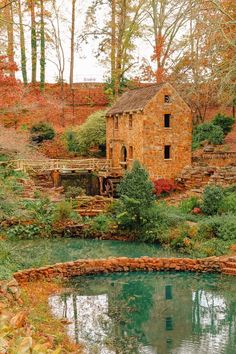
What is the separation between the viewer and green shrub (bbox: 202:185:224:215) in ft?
70.7

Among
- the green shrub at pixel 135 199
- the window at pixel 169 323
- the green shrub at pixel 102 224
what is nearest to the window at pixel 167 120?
the green shrub at pixel 135 199

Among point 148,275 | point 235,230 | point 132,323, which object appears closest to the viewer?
point 132,323

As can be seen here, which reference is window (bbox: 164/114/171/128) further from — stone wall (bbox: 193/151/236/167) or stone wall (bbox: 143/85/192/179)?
stone wall (bbox: 193/151/236/167)

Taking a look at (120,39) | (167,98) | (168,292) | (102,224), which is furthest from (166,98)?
(168,292)

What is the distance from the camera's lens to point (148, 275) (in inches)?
619

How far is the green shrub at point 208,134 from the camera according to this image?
102 feet

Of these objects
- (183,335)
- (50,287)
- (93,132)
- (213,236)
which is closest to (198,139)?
(93,132)

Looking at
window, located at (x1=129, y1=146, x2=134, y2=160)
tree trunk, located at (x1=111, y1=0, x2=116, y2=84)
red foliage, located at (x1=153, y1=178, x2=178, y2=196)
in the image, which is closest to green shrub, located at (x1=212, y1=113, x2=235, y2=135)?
window, located at (x1=129, y1=146, x2=134, y2=160)

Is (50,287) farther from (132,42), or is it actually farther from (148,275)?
(132,42)

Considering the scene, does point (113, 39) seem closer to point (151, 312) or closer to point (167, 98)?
point (167, 98)

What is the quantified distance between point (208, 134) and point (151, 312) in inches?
829

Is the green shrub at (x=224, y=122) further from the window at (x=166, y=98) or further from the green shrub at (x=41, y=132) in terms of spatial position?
the green shrub at (x=41, y=132)

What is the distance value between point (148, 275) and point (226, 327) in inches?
182

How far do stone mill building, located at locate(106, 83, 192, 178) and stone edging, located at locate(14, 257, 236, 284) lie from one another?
39.4 ft
